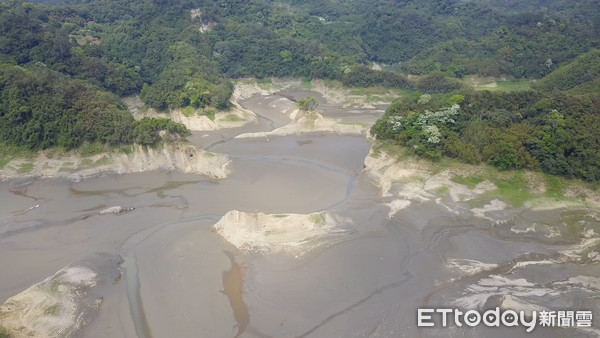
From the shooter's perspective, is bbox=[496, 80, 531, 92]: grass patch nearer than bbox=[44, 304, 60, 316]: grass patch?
No

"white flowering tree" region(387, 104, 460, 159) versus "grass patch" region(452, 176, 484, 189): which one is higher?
"white flowering tree" region(387, 104, 460, 159)

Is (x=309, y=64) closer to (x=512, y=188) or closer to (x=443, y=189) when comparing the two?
(x=443, y=189)

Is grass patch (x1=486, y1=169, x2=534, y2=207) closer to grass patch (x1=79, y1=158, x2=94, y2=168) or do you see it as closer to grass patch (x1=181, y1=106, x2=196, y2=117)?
grass patch (x1=79, y1=158, x2=94, y2=168)

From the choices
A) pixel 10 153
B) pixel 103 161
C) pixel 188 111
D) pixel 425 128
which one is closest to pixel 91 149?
pixel 103 161

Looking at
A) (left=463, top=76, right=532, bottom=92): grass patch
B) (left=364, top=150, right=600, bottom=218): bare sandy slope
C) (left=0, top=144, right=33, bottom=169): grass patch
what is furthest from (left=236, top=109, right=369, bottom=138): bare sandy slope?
(left=463, top=76, right=532, bottom=92): grass patch

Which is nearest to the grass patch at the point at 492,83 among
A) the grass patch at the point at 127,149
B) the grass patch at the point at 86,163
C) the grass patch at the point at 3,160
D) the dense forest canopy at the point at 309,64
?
the dense forest canopy at the point at 309,64

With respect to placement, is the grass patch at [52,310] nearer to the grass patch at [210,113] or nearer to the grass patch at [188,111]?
the grass patch at [210,113]
